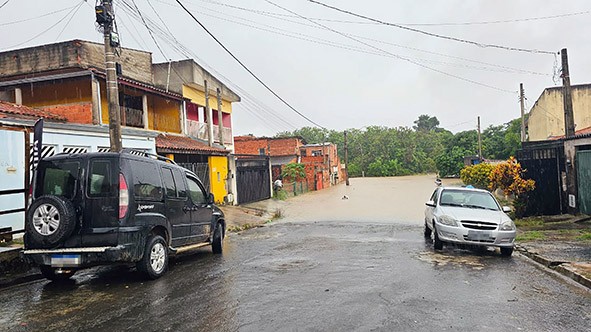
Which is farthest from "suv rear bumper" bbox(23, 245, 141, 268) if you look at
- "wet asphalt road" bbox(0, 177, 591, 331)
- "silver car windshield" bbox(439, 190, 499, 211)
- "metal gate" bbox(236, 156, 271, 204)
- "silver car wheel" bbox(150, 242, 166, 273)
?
"metal gate" bbox(236, 156, 271, 204)

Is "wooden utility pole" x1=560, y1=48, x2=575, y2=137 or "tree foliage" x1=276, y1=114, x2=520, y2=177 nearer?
"wooden utility pole" x1=560, y1=48, x2=575, y2=137

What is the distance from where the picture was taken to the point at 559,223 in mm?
14172

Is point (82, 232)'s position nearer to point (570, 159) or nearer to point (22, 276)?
point (22, 276)

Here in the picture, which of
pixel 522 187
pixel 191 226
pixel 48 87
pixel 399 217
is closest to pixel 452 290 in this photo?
pixel 191 226

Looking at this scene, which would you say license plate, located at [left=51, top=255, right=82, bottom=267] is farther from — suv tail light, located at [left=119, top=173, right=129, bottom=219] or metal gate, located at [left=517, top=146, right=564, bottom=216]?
metal gate, located at [left=517, top=146, right=564, bottom=216]

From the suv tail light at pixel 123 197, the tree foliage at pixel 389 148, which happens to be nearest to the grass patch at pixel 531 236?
the suv tail light at pixel 123 197

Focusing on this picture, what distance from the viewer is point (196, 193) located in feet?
30.4

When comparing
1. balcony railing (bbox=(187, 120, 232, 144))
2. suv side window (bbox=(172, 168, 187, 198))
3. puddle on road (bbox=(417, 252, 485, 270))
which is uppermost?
balcony railing (bbox=(187, 120, 232, 144))

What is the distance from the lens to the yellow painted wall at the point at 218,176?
2352cm

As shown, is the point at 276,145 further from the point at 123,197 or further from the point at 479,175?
the point at 123,197

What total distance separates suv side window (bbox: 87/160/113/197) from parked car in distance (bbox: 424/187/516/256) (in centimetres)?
697

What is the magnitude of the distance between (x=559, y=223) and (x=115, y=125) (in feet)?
44.4

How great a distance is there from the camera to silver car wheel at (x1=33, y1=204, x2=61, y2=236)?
249 inches

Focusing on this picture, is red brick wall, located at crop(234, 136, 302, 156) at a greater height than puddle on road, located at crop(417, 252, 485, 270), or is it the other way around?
red brick wall, located at crop(234, 136, 302, 156)
